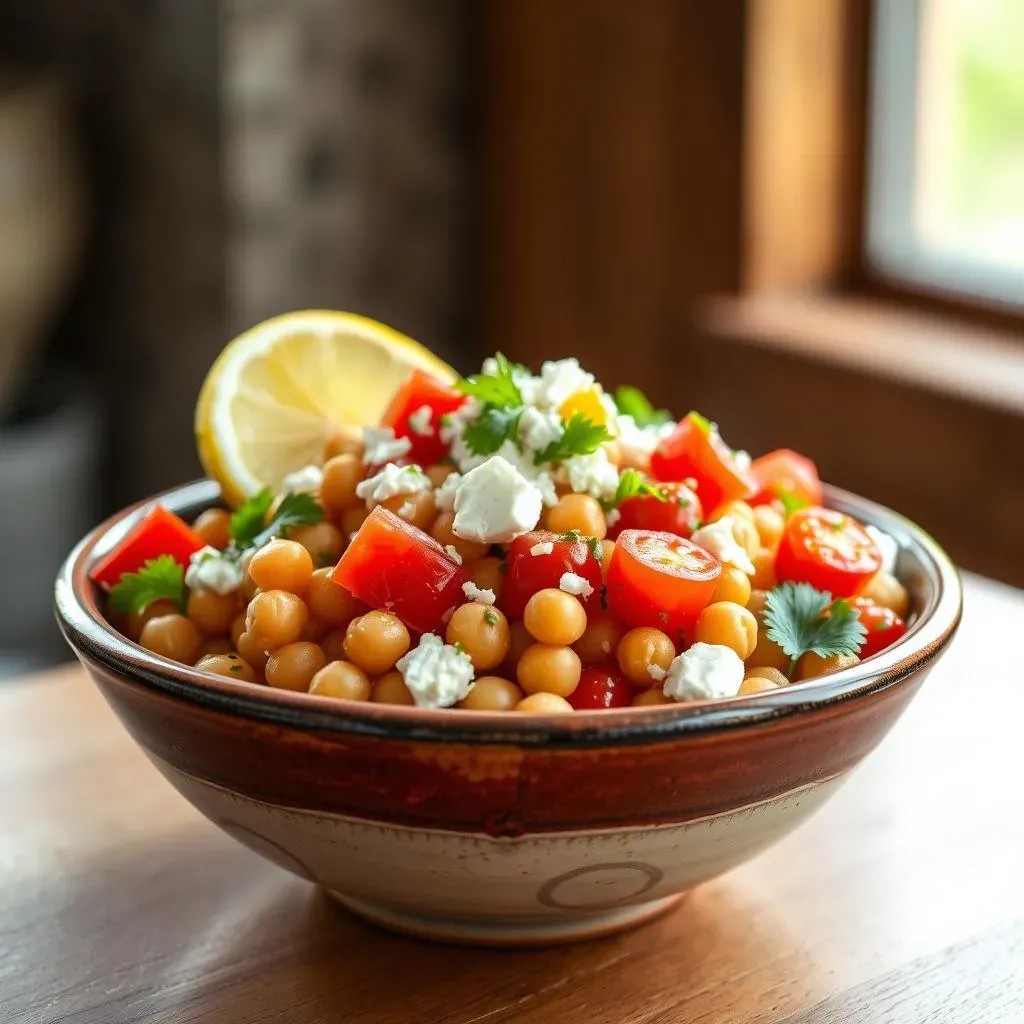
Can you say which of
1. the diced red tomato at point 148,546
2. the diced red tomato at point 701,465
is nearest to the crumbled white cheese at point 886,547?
the diced red tomato at point 701,465

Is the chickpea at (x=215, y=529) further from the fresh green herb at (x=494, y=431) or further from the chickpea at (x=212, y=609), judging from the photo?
the fresh green herb at (x=494, y=431)

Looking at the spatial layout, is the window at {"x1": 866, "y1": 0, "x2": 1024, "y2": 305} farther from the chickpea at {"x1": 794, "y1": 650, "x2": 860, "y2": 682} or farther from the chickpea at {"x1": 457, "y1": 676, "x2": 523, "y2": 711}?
the chickpea at {"x1": 457, "y1": 676, "x2": 523, "y2": 711}

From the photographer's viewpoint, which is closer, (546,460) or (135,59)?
(546,460)

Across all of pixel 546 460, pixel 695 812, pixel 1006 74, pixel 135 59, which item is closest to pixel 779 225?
pixel 1006 74

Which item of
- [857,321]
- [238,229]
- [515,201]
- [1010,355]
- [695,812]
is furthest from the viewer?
[515,201]

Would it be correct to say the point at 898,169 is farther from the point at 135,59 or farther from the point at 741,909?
the point at 741,909

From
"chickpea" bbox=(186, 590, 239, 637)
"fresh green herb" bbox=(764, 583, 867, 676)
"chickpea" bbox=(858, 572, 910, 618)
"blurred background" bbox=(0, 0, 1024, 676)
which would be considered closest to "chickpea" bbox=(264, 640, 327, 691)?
"chickpea" bbox=(186, 590, 239, 637)
